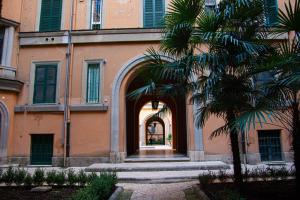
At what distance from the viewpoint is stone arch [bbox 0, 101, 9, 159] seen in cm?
1218

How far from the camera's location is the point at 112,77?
13.0 meters

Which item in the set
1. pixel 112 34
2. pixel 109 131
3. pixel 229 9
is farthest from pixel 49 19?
pixel 229 9

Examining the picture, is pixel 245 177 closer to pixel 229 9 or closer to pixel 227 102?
pixel 227 102

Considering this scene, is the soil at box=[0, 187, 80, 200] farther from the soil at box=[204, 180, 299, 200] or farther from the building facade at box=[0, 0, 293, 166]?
the building facade at box=[0, 0, 293, 166]

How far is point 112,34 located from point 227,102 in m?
9.18

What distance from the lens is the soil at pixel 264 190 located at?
5562 mm

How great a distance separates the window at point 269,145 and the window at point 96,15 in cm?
990

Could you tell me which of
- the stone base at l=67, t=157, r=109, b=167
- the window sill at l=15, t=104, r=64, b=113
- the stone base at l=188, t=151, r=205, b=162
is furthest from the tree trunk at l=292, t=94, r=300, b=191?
the window sill at l=15, t=104, r=64, b=113

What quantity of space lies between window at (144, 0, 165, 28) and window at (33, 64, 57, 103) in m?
5.33

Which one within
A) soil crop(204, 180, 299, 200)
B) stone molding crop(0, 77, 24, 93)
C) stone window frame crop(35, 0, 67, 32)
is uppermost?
stone window frame crop(35, 0, 67, 32)

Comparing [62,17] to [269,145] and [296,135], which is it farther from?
[296,135]

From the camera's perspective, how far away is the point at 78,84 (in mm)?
13047

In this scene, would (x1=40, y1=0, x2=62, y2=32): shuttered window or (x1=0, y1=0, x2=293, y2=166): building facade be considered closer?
(x1=0, y1=0, x2=293, y2=166): building facade

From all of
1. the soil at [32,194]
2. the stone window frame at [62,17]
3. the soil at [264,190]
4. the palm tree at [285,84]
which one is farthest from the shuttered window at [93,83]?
the palm tree at [285,84]
